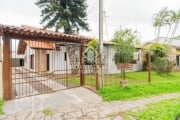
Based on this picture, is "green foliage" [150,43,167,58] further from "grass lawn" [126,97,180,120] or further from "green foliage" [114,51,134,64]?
"grass lawn" [126,97,180,120]

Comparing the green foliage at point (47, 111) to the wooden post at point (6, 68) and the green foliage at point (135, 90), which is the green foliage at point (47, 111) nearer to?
the wooden post at point (6, 68)

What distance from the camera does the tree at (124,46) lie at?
15.1 meters

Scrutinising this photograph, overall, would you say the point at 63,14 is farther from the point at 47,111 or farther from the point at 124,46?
the point at 47,111

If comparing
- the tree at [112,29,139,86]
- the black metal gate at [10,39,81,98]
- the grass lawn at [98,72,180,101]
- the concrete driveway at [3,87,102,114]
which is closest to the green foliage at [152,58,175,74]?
the tree at [112,29,139,86]

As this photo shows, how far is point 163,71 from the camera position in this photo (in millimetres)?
15531

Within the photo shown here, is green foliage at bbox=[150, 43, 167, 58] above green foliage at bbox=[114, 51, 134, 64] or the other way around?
above

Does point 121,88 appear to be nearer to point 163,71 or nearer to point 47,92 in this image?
point 47,92

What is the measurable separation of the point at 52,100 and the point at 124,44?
8.32 metres

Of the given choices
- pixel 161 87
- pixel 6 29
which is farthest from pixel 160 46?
pixel 6 29

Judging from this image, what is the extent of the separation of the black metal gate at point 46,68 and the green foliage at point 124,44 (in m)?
3.29

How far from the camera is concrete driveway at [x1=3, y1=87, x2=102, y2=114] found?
7.28 meters

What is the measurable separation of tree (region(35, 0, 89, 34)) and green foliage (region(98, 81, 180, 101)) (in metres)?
13.1

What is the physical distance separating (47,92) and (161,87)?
18.4 feet

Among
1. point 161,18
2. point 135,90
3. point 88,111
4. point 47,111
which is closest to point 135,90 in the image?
point 135,90
